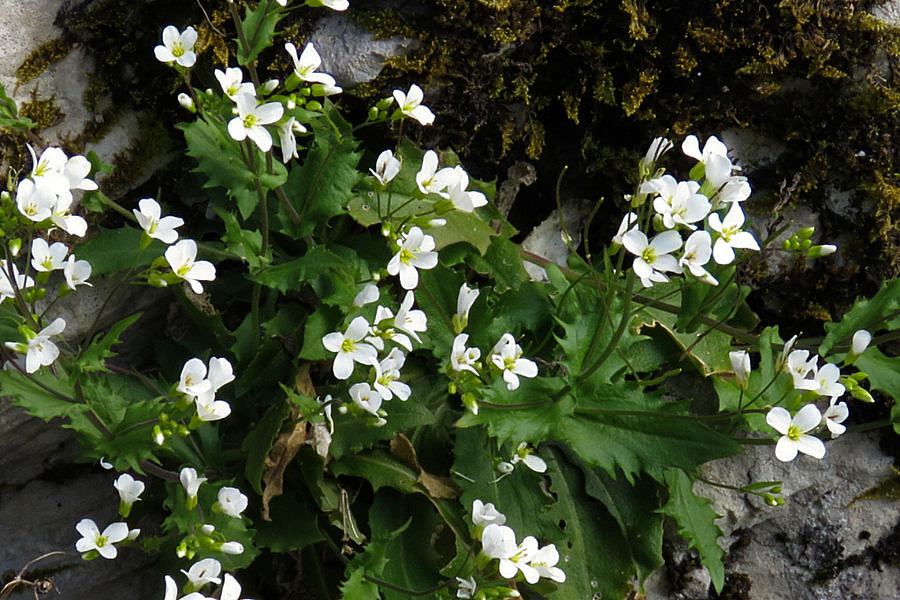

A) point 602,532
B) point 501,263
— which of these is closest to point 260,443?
point 501,263

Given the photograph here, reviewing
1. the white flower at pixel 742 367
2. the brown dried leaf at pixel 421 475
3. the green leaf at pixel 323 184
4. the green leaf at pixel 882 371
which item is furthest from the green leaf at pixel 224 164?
the green leaf at pixel 882 371

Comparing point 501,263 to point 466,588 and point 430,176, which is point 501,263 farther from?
point 466,588

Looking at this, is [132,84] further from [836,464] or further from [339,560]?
[836,464]

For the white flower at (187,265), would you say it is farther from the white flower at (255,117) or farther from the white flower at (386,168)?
the white flower at (386,168)

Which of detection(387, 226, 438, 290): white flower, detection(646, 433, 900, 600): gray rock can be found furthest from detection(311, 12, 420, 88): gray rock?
detection(646, 433, 900, 600): gray rock

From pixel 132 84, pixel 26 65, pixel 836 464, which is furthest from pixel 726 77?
pixel 26 65

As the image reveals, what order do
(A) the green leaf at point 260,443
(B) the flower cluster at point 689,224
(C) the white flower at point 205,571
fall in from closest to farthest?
(B) the flower cluster at point 689,224 < (C) the white flower at point 205,571 < (A) the green leaf at point 260,443
